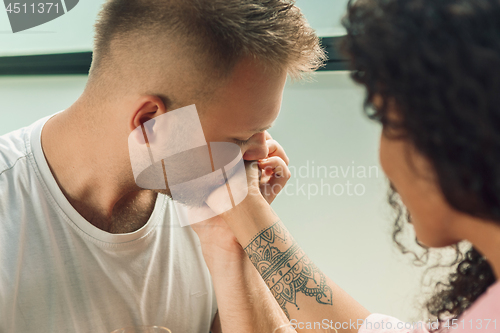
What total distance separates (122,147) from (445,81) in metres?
0.71

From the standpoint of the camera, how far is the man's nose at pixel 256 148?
38.5 inches

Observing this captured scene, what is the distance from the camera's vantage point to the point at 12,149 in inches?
35.1

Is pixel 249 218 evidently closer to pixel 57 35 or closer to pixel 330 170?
pixel 330 170

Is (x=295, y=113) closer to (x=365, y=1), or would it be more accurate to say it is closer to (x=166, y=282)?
(x=166, y=282)

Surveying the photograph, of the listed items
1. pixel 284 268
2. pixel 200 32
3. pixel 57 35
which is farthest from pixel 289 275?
pixel 57 35

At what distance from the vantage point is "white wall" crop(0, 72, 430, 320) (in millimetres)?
1434

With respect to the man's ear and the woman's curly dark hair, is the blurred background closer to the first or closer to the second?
the man's ear

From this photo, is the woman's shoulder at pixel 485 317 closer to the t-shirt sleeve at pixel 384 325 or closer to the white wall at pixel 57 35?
the t-shirt sleeve at pixel 384 325

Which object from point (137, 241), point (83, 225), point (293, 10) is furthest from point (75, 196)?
point (293, 10)

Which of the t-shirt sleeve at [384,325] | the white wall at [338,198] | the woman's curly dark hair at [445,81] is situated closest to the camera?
the woman's curly dark hair at [445,81]

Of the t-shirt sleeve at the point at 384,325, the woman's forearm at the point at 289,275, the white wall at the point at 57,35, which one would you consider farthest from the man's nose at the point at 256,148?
the white wall at the point at 57,35

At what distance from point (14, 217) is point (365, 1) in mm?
801

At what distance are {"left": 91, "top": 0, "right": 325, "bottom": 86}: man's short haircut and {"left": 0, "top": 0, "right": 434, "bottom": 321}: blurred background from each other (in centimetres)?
57

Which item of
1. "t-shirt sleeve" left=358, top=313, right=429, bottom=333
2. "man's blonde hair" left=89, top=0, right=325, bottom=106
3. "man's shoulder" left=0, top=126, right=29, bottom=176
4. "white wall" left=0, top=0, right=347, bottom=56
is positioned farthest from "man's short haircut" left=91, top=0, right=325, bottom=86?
"white wall" left=0, top=0, right=347, bottom=56
